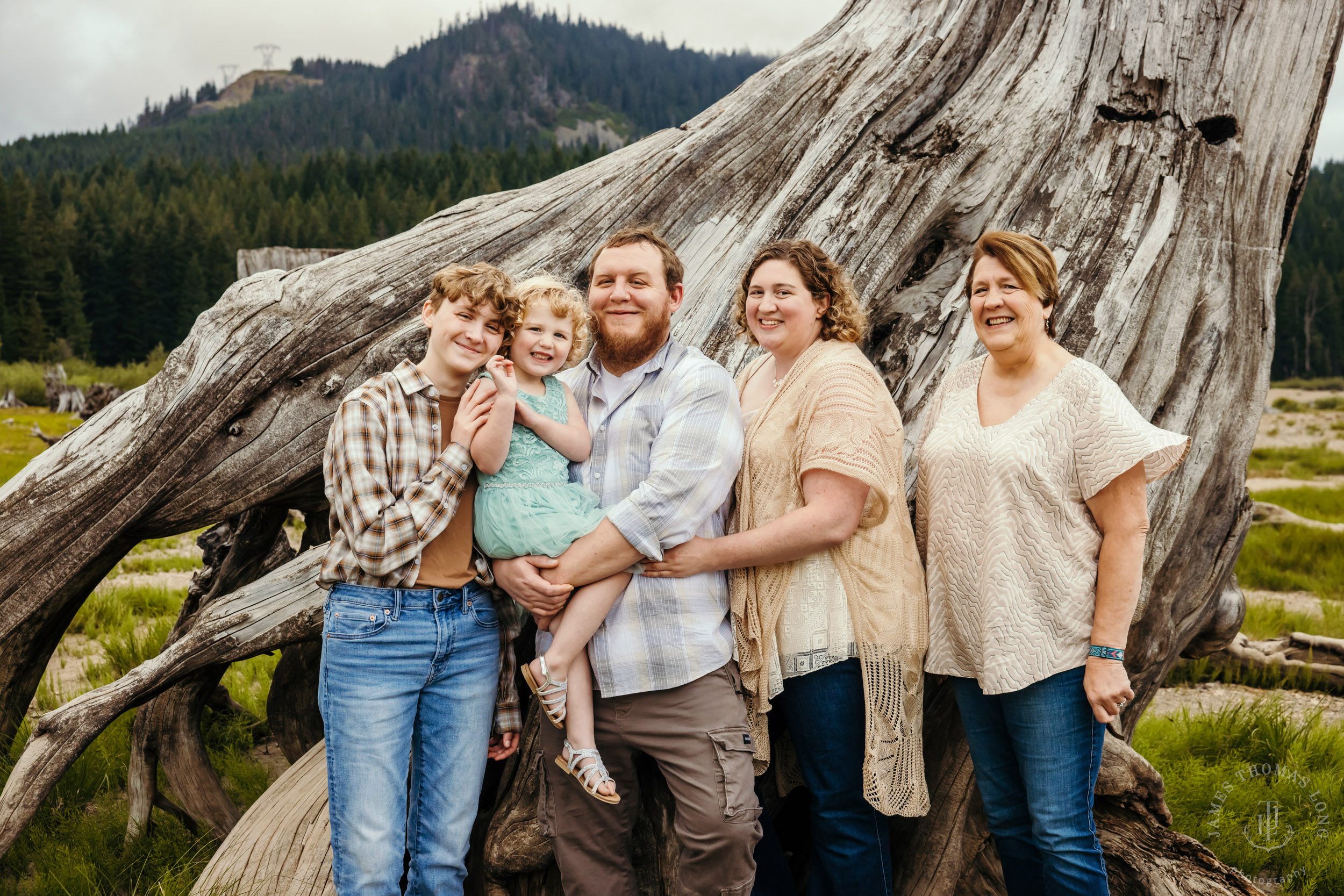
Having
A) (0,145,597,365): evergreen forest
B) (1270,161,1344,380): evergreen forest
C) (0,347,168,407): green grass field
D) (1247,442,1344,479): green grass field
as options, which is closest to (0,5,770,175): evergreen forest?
(0,145,597,365): evergreen forest

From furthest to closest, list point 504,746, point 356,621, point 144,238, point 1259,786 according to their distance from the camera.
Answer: point 144,238, point 1259,786, point 504,746, point 356,621

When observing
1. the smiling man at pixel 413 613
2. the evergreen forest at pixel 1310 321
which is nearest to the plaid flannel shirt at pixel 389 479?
the smiling man at pixel 413 613

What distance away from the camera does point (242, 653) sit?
3.42 m

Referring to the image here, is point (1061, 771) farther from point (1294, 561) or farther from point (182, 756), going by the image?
point (1294, 561)

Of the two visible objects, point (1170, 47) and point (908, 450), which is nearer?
point (908, 450)

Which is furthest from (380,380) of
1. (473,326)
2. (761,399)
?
(761,399)

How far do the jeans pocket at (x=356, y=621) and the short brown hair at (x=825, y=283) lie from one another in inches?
51.0

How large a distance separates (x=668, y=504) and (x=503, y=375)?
58cm

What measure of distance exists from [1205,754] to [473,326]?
4.48 meters

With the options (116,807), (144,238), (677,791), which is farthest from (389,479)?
(144,238)

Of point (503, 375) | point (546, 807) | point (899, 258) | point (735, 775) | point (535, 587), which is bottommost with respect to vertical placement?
point (546, 807)

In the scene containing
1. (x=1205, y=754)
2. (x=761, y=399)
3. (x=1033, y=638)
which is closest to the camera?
(x=1033, y=638)

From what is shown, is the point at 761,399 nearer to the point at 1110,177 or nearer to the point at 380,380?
the point at 380,380

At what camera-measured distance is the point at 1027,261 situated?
2291 millimetres
